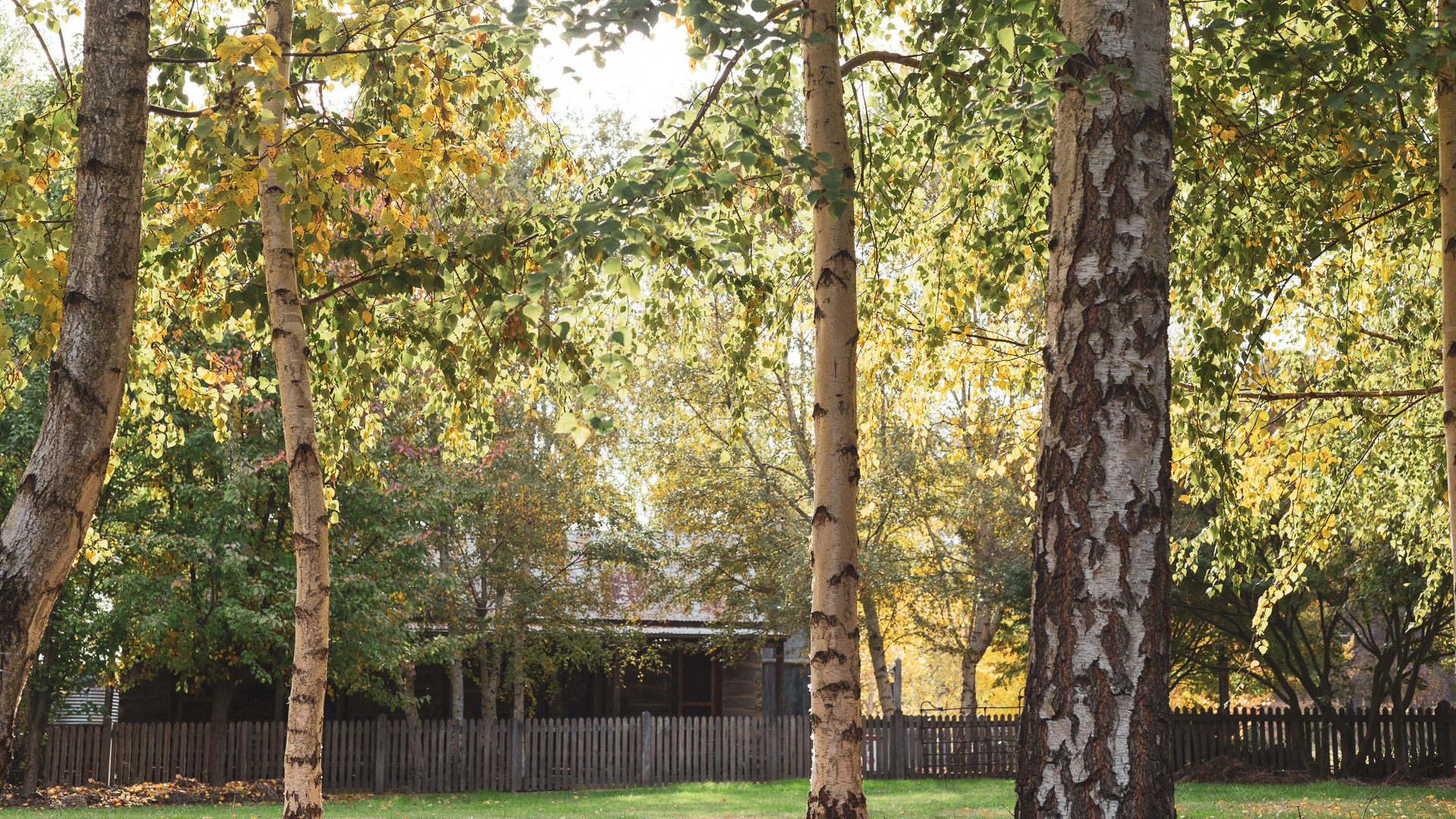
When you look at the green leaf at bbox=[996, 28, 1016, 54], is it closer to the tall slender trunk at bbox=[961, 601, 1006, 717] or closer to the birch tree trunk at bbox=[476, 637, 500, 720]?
the birch tree trunk at bbox=[476, 637, 500, 720]

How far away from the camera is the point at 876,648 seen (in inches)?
894

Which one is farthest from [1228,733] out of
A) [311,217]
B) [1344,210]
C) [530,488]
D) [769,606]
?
[311,217]

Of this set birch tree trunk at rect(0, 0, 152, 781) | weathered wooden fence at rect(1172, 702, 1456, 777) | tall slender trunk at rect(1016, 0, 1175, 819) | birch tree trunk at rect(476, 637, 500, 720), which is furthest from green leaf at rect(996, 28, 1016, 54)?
birch tree trunk at rect(476, 637, 500, 720)

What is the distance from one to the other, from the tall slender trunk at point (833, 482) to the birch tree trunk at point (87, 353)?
2.62 m

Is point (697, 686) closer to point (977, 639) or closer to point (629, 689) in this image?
point (629, 689)

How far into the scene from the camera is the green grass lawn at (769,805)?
45.5ft

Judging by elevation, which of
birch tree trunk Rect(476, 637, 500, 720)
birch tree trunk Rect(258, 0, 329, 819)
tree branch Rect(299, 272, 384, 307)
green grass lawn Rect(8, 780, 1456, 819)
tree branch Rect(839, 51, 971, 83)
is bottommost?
green grass lawn Rect(8, 780, 1456, 819)

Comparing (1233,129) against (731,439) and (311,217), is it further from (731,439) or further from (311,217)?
(311,217)

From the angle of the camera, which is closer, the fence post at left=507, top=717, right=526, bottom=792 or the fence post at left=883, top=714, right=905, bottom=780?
the fence post at left=507, top=717, right=526, bottom=792

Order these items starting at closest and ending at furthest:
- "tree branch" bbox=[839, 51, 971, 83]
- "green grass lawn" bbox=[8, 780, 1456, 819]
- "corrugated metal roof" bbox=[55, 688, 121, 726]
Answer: "tree branch" bbox=[839, 51, 971, 83]
"green grass lawn" bbox=[8, 780, 1456, 819]
"corrugated metal roof" bbox=[55, 688, 121, 726]

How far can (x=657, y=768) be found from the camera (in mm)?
19891

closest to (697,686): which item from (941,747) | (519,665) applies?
(519,665)

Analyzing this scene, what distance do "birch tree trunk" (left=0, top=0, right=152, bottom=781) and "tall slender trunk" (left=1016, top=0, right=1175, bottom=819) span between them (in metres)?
2.89

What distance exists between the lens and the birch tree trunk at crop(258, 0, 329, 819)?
504 centimetres
